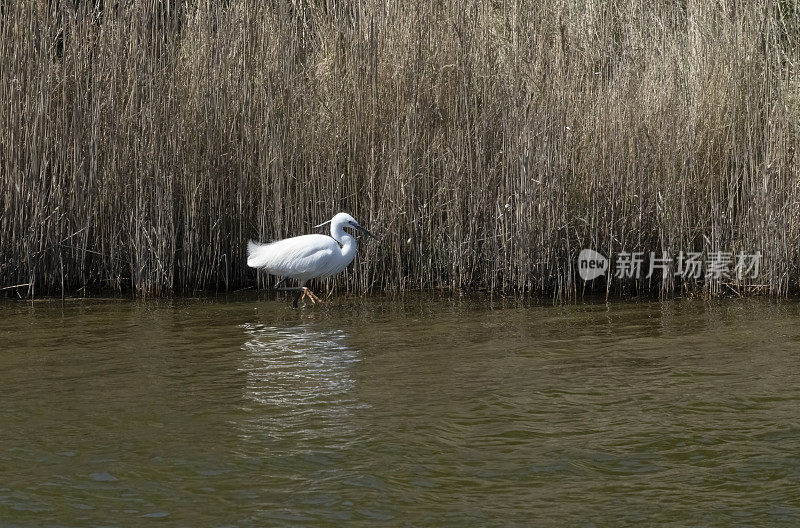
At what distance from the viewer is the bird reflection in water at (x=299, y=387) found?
157 inches

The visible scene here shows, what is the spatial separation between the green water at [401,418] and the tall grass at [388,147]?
0.65m

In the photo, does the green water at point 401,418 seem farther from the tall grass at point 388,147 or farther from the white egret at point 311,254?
the tall grass at point 388,147

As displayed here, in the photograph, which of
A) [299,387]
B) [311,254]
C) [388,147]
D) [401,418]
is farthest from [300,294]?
[401,418]

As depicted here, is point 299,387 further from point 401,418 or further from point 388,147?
point 388,147

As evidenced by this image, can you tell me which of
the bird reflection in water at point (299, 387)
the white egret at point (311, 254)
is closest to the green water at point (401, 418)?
the bird reflection in water at point (299, 387)

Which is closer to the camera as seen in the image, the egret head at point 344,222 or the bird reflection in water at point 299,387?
the bird reflection in water at point 299,387

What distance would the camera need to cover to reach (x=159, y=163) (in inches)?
275

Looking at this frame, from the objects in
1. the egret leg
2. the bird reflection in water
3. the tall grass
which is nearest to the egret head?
the tall grass

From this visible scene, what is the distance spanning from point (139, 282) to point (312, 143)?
1.57m

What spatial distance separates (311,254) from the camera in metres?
6.62

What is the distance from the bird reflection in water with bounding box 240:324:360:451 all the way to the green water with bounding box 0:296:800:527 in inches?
0.6

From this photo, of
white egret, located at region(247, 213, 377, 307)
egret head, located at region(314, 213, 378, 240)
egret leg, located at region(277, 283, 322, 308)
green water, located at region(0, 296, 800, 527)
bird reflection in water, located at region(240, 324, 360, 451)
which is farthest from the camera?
egret leg, located at region(277, 283, 322, 308)

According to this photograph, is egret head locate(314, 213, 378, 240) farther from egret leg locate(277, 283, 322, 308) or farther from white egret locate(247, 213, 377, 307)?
egret leg locate(277, 283, 322, 308)

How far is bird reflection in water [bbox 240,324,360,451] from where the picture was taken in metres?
4.00
